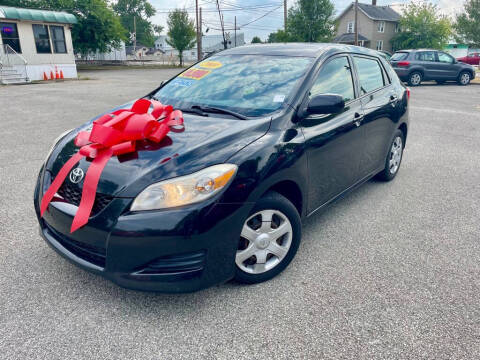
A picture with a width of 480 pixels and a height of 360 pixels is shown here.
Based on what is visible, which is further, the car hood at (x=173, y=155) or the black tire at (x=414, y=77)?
the black tire at (x=414, y=77)

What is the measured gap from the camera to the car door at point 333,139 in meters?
3.00

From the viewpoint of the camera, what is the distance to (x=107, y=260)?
2.21 metres

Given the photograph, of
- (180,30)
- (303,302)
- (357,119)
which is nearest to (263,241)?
(303,302)

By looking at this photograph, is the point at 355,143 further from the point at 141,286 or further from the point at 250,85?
the point at 141,286

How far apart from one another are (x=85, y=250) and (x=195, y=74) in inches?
82.2

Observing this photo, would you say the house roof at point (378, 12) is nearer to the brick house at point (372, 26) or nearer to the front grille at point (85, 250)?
the brick house at point (372, 26)

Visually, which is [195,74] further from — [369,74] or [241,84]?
[369,74]

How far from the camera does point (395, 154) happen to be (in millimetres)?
4902

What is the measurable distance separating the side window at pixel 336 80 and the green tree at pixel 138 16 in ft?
313

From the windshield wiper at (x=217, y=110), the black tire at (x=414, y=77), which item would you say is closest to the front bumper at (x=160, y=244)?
the windshield wiper at (x=217, y=110)

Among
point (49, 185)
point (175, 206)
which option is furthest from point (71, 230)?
point (175, 206)

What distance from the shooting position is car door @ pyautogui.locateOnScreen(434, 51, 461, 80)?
18.4 m

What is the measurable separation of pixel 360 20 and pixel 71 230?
59.3 meters

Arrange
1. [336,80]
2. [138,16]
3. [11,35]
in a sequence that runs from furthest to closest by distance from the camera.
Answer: [138,16]
[11,35]
[336,80]
